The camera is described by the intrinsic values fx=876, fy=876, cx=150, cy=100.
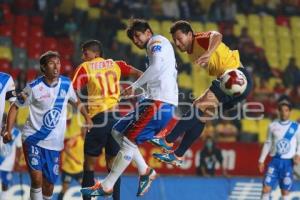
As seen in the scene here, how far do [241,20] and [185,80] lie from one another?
131 inches

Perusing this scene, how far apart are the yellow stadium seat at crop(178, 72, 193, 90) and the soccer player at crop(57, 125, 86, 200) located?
4.37 meters

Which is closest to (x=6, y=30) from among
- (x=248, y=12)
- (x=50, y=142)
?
(x=248, y=12)

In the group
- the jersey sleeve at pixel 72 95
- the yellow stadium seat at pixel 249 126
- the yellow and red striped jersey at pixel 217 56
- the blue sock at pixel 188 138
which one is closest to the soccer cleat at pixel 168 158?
the blue sock at pixel 188 138

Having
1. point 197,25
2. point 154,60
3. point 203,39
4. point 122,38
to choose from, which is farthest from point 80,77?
point 197,25

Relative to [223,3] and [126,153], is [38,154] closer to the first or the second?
[126,153]

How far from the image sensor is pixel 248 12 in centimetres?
2272

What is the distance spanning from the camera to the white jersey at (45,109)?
428 inches

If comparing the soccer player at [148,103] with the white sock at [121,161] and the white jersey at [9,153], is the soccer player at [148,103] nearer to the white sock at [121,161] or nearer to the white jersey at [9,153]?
the white sock at [121,161]

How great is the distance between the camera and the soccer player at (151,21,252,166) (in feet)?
33.6

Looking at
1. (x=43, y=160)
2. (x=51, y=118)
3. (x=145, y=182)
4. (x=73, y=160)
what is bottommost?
(x=73, y=160)

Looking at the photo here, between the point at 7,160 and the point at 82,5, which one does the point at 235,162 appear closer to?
the point at 7,160

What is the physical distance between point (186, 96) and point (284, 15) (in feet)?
18.6

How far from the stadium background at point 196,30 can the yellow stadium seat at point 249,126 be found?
0.8 inches

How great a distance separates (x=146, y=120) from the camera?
10.1 m
